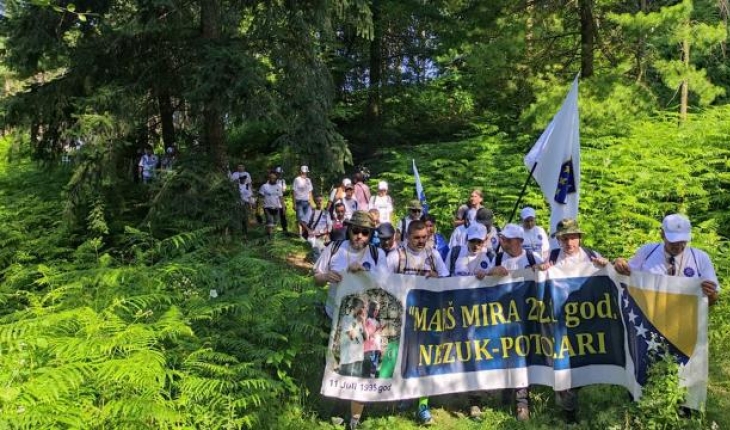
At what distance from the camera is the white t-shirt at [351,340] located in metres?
5.31

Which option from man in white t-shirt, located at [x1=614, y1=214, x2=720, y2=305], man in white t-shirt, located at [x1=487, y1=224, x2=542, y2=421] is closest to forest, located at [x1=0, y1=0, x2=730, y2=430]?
man in white t-shirt, located at [x1=487, y1=224, x2=542, y2=421]

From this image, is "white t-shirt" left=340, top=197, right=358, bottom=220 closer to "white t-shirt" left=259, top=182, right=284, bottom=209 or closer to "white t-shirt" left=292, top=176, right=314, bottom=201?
"white t-shirt" left=292, top=176, right=314, bottom=201

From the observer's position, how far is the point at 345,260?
548 centimetres

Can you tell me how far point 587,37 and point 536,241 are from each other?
402 inches

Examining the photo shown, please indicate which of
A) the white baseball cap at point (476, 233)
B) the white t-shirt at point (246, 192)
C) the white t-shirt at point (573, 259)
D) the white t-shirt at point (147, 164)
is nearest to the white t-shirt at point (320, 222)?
the white t-shirt at point (246, 192)

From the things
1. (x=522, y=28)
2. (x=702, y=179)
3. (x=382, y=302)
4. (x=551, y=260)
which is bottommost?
(x=382, y=302)

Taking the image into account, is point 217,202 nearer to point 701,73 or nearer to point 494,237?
point 494,237

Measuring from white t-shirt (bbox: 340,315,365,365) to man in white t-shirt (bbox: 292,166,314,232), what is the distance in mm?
8542

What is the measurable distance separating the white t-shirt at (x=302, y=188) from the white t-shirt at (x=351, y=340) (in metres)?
8.81

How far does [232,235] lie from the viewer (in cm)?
1197

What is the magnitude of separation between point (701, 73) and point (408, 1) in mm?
10469

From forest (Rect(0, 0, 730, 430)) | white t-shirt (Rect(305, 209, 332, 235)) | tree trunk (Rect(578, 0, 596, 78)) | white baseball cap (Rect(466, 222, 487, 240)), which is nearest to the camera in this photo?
forest (Rect(0, 0, 730, 430))

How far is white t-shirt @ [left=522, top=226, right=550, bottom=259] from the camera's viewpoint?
290 inches

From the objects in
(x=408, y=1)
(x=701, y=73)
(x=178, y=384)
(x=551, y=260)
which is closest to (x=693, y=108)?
(x=701, y=73)
